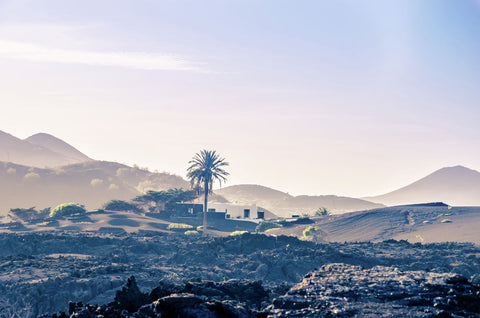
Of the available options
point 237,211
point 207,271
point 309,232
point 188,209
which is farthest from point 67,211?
point 207,271

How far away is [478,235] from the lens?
64.2 metres

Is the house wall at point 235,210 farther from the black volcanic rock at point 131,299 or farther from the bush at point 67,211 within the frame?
the black volcanic rock at point 131,299

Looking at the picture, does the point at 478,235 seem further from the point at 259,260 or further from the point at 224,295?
the point at 224,295

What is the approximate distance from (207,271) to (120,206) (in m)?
59.2

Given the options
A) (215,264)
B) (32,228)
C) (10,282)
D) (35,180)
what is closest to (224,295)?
(10,282)

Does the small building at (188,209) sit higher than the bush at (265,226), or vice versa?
Answer: the small building at (188,209)

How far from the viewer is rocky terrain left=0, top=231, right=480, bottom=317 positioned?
39.1 feet

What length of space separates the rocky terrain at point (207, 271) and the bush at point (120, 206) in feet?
85.9

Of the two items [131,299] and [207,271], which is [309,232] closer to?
[207,271]

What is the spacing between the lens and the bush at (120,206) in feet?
305

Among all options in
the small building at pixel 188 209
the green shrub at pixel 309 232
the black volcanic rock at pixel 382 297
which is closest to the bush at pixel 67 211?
the small building at pixel 188 209

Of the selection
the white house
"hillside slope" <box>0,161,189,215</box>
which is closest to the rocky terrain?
the white house

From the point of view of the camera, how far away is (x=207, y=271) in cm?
3744

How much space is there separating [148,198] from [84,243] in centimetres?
4206
